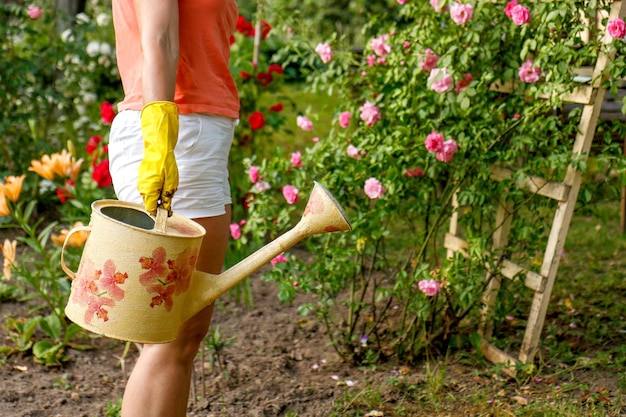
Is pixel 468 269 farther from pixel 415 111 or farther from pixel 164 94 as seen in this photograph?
pixel 164 94

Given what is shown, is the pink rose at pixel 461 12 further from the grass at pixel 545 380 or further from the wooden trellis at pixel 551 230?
the grass at pixel 545 380

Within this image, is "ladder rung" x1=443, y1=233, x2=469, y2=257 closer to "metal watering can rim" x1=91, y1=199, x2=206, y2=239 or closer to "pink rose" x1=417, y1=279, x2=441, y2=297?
"pink rose" x1=417, y1=279, x2=441, y2=297

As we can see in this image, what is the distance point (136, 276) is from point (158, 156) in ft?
0.85

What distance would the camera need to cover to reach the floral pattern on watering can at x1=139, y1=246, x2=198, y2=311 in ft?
5.49

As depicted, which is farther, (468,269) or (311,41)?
(311,41)

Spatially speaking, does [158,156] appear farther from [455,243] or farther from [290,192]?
[455,243]

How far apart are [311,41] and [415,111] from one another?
0.73 metres

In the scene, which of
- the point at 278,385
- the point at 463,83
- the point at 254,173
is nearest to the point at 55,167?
the point at 254,173

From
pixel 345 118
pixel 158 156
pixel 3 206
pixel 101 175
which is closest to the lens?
pixel 158 156

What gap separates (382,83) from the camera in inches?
121

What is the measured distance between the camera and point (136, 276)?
1686 mm

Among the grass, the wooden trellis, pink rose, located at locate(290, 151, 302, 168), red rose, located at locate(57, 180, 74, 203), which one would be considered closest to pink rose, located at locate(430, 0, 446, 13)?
the wooden trellis

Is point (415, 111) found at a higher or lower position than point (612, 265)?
higher

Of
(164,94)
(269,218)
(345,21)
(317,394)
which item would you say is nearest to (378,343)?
(317,394)
